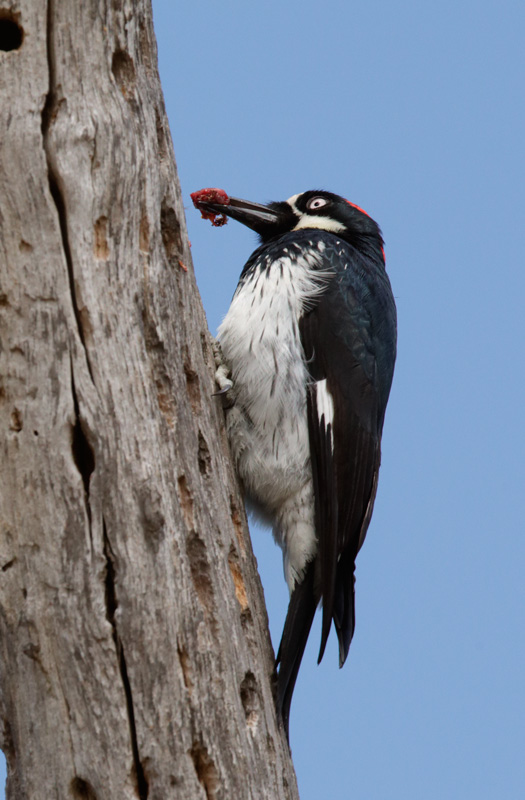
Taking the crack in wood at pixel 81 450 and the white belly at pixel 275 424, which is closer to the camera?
the crack in wood at pixel 81 450

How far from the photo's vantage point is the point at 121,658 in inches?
110

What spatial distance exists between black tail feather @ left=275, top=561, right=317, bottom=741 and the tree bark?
0.91ft

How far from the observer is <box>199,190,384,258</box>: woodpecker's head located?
4816 mm

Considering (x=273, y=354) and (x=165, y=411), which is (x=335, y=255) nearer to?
(x=273, y=354)

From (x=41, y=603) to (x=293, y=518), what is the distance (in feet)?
4.36

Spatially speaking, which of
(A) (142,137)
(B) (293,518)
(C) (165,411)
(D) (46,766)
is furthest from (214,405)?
(D) (46,766)

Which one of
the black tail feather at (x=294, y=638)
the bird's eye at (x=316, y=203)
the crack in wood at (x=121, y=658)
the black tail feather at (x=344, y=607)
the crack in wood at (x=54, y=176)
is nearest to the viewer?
the crack in wood at (x=121, y=658)

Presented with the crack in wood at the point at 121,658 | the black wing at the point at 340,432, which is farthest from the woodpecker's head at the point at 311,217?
the crack in wood at the point at 121,658

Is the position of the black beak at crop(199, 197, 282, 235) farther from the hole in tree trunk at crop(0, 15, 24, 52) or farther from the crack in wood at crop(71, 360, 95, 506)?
the crack in wood at crop(71, 360, 95, 506)

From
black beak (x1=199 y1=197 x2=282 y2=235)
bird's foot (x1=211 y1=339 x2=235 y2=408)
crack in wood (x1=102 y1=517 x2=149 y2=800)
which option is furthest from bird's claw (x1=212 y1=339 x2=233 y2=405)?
black beak (x1=199 y1=197 x2=282 y2=235)

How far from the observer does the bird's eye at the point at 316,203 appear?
197 inches

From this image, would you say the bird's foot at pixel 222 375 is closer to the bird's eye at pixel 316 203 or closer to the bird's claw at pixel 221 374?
the bird's claw at pixel 221 374

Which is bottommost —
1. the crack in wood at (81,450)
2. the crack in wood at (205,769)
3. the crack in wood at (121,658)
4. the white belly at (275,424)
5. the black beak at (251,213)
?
the crack in wood at (205,769)

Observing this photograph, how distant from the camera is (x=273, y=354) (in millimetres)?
3869
